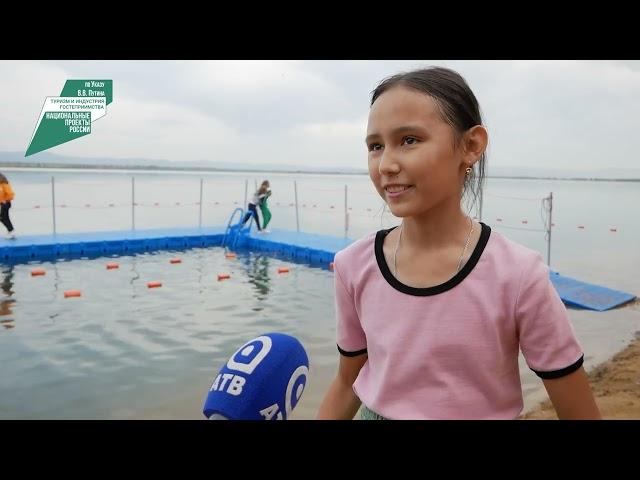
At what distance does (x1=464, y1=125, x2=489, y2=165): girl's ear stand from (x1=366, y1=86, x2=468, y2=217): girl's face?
28 millimetres

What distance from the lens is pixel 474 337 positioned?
0.98m

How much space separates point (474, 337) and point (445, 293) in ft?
0.32

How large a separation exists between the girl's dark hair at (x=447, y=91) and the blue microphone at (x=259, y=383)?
71 centimetres

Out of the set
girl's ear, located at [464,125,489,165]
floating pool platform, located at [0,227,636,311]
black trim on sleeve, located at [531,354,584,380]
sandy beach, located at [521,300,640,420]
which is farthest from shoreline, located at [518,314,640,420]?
floating pool platform, located at [0,227,636,311]

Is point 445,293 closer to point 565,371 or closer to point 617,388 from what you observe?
point 565,371

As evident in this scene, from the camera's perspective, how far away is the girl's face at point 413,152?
40.0 inches

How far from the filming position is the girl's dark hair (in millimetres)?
1039

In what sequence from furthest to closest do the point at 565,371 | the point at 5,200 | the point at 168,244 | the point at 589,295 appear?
the point at 168,244 → the point at 5,200 → the point at 589,295 → the point at 565,371

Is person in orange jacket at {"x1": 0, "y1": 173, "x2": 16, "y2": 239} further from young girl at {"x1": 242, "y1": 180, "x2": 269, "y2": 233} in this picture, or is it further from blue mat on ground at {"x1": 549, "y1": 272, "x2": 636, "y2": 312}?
blue mat on ground at {"x1": 549, "y1": 272, "x2": 636, "y2": 312}

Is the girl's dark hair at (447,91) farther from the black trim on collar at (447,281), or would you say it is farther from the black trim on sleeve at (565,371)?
the black trim on sleeve at (565,371)

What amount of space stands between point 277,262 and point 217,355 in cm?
514

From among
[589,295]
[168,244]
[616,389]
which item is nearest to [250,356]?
[616,389]
